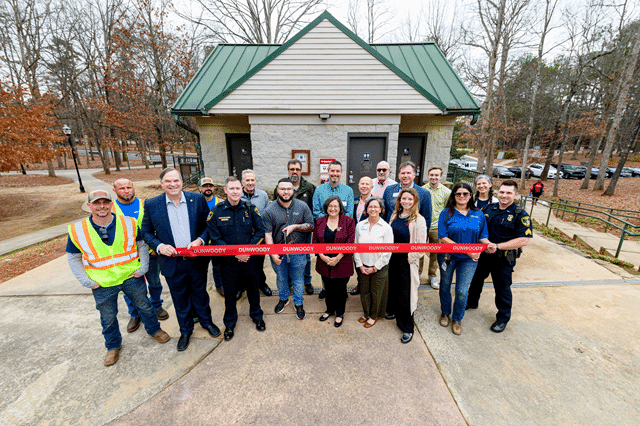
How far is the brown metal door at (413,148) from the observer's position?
916 cm

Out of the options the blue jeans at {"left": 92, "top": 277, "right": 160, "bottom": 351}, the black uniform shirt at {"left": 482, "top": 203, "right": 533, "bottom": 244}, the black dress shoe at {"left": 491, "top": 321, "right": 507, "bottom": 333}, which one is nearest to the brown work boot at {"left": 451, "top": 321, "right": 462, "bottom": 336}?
the black dress shoe at {"left": 491, "top": 321, "right": 507, "bottom": 333}

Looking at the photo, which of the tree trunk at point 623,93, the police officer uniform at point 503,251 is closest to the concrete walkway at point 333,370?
the police officer uniform at point 503,251

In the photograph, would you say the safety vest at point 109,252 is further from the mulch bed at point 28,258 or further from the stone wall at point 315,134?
the stone wall at point 315,134

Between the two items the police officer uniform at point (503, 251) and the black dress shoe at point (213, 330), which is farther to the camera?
the black dress shoe at point (213, 330)

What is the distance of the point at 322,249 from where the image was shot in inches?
134

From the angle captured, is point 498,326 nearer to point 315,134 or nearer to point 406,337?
point 406,337

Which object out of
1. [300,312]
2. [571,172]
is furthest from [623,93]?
[300,312]

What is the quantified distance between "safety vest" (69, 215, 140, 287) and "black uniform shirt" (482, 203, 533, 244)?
14.4 ft

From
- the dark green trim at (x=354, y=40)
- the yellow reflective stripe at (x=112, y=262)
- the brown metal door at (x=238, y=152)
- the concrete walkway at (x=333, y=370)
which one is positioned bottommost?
the concrete walkway at (x=333, y=370)

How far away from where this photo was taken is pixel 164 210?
3.05 m

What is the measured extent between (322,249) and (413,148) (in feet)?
23.7

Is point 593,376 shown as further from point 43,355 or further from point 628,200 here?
point 628,200

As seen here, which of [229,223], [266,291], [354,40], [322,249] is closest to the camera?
[229,223]

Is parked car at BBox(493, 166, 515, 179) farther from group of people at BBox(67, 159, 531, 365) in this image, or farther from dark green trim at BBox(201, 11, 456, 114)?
group of people at BBox(67, 159, 531, 365)
